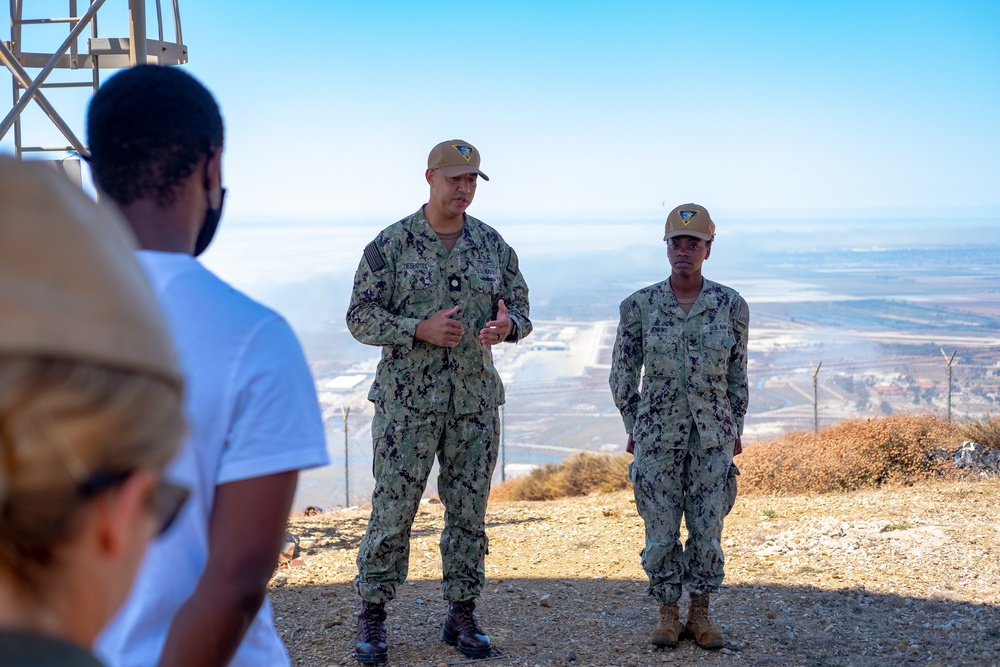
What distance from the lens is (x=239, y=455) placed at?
1.21 m

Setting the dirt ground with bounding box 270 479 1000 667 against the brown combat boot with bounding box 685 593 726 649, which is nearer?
the brown combat boot with bounding box 685 593 726 649

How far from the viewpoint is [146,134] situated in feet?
4.25

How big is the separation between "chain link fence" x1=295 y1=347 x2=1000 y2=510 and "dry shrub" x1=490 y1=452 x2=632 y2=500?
59.5ft

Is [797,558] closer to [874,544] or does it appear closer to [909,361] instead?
[874,544]

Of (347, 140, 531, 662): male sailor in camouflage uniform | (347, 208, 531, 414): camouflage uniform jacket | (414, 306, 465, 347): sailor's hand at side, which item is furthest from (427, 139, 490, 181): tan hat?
(414, 306, 465, 347): sailor's hand at side

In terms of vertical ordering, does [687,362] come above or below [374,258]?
below

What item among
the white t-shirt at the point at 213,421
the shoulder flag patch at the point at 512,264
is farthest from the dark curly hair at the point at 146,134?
the shoulder flag patch at the point at 512,264

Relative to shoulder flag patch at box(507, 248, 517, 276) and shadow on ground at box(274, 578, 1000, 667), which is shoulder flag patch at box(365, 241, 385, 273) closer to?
shoulder flag patch at box(507, 248, 517, 276)

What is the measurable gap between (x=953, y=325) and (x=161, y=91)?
5780 cm

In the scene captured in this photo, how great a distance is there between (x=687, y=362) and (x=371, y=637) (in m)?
2.01

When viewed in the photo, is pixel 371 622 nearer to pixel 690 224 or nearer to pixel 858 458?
pixel 690 224

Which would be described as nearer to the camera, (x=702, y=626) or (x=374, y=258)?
(x=374, y=258)

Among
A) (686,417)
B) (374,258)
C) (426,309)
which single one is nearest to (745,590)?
(686,417)

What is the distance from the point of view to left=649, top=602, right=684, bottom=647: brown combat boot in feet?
16.1
